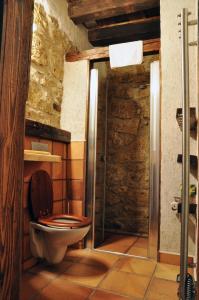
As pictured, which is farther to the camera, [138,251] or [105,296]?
[138,251]

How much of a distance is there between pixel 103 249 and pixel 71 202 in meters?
A: 0.58

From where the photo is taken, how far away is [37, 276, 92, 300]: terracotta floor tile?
144 centimetres

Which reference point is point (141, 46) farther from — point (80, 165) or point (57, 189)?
point (57, 189)

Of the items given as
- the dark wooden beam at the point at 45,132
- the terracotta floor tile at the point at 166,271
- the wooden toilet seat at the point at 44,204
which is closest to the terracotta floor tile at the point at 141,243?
the terracotta floor tile at the point at 166,271

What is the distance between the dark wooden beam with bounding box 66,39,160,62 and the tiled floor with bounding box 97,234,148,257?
200cm

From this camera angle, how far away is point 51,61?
2.38 meters

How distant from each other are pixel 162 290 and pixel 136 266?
42 cm

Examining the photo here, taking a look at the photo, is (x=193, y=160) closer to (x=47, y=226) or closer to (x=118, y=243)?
(x=47, y=226)

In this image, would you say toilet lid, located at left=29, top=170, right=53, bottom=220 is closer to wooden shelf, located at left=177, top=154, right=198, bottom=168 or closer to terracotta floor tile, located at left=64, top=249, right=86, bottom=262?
terracotta floor tile, located at left=64, top=249, right=86, bottom=262

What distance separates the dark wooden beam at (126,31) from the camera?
2.78 meters

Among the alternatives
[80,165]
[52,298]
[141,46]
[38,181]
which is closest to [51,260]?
[52,298]

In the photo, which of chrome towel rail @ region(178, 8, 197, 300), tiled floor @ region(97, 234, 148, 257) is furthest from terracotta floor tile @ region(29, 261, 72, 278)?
chrome towel rail @ region(178, 8, 197, 300)

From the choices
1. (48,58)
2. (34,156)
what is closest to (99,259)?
(34,156)

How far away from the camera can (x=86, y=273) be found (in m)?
1.79
